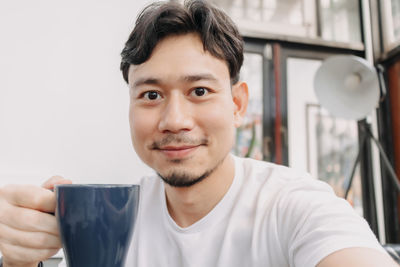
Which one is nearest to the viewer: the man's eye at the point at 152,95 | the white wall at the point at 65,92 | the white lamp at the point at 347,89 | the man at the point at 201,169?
the man at the point at 201,169

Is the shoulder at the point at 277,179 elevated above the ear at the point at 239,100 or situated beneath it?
situated beneath

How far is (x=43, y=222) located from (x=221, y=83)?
560 millimetres

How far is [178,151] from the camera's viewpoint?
0.81 m

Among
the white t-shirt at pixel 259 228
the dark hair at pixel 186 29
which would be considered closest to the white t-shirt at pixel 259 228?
the white t-shirt at pixel 259 228

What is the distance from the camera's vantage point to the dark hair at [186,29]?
0.87m

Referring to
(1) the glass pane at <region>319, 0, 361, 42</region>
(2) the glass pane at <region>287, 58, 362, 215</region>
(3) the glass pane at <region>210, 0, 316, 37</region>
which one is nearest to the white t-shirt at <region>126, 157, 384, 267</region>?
(2) the glass pane at <region>287, 58, 362, 215</region>

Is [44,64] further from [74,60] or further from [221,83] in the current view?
[221,83]

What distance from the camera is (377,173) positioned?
97.7 inches

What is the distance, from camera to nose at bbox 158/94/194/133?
2.56 ft

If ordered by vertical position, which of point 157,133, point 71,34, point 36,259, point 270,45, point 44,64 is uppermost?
point 270,45

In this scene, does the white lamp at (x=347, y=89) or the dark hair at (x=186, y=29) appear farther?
the white lamp at (x=347, y=89)

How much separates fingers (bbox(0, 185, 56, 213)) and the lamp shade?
1847mm

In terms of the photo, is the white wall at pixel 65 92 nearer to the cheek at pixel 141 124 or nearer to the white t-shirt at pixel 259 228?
the white t-shirt at pixel 259 228

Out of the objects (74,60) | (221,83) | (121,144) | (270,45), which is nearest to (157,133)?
(221,83)
